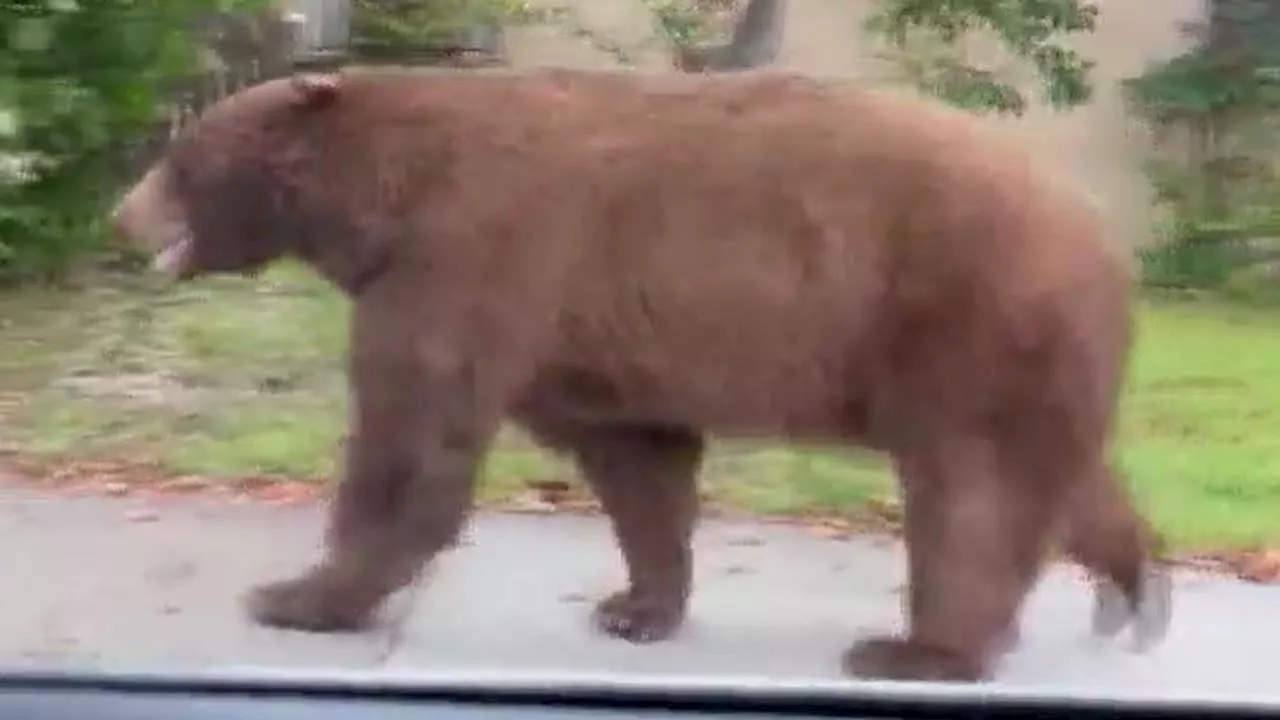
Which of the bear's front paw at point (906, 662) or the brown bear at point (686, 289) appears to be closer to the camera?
the bear's front paw at point (906, 662)

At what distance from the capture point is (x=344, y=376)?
64.8 inches

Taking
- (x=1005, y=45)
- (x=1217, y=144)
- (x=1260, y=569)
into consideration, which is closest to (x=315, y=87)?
(x=1005, y=45)

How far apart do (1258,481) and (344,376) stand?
84 centimetres

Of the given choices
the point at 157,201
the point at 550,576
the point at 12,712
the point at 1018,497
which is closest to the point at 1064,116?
the point at 1018,497

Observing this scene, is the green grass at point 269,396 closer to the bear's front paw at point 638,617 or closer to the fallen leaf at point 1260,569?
the fallen leaf at point 1260,569

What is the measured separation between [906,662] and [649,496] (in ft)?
1.08

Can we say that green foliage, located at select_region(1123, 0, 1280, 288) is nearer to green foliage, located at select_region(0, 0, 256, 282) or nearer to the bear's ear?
the bear's ear

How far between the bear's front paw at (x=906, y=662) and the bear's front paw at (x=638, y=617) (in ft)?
0.50

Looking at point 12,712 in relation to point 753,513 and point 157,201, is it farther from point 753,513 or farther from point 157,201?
point 753,513

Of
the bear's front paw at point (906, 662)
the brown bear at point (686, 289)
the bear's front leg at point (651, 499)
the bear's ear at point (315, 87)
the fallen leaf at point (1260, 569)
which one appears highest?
the bear's ear at point (315, 87)

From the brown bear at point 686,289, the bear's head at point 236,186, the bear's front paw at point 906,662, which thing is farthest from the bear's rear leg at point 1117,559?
the bear's head at point 236,186

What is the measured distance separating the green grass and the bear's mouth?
0.08ft

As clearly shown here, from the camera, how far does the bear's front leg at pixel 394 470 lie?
1608mm

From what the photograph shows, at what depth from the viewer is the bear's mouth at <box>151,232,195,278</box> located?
5.32 ft
